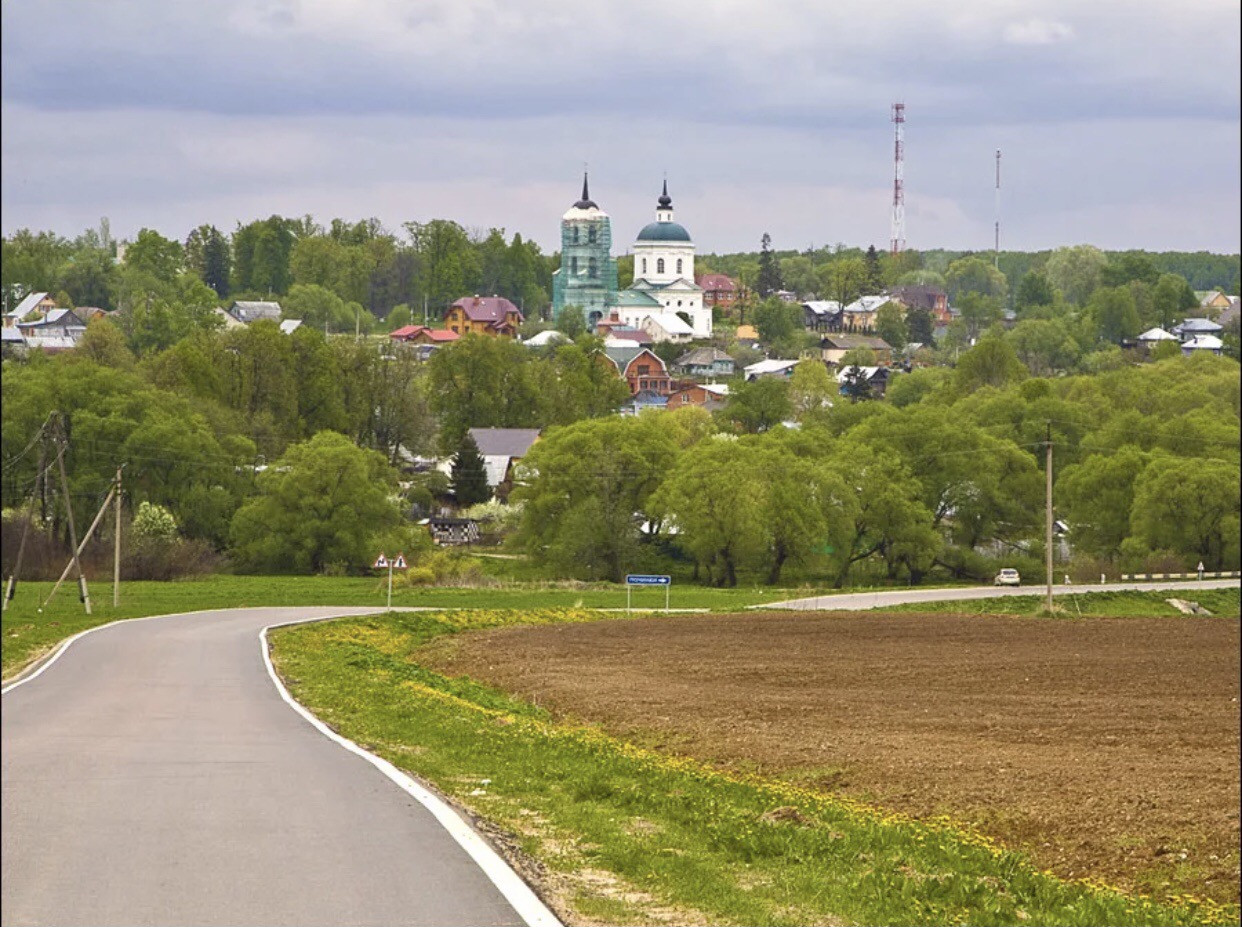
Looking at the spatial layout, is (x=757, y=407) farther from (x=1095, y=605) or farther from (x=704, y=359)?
(x=704, y=359)

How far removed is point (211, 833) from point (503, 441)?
10026 cm

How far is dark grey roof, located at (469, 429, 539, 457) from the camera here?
353 feet

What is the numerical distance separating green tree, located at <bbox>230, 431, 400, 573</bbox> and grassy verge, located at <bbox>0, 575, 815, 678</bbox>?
322cm

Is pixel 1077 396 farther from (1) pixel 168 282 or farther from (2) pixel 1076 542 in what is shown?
(1) pixel 168 282

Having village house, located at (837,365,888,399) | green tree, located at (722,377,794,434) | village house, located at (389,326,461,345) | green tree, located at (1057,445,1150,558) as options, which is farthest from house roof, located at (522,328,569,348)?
→ green tree, located at (1057,445,1150,558)

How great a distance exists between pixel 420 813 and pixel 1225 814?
6744 mm

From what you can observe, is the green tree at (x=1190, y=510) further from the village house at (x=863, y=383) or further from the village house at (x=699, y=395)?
the village house at (x=699, y=395)

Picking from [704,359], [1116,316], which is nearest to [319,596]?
[1116,316]

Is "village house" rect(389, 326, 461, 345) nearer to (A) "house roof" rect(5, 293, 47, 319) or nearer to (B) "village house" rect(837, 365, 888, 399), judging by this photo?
(B) "village house" rect(837, 365, 888, 399)

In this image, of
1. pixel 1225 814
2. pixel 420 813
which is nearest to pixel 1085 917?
pixel 420 813

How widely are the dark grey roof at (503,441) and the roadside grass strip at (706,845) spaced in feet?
286

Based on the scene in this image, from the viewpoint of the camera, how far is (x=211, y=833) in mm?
8742

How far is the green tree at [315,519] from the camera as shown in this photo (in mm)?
69188

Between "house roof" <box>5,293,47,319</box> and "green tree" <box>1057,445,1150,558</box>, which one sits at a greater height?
"house roof" <box>5,293,47,319</box>
